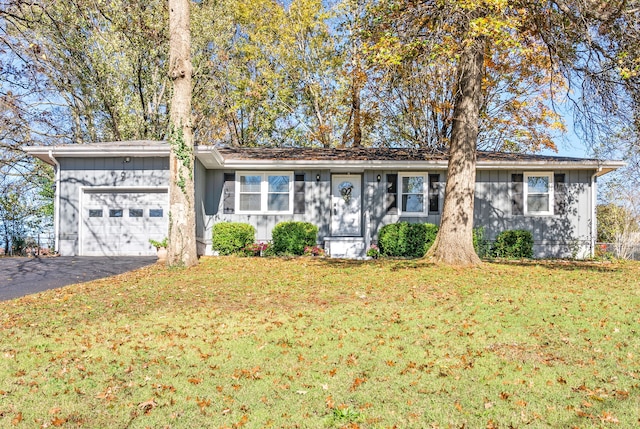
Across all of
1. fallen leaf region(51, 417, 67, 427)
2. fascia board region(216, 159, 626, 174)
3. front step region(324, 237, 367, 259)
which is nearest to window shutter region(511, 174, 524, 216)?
fascia board region(216, 159, 626, 174)

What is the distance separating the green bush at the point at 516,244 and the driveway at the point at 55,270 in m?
10.2

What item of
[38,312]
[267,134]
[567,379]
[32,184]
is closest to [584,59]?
[567,379]


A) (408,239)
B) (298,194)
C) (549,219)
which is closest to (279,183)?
(298,194)

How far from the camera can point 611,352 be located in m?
4.81

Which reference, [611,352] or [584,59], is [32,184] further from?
[611,352]

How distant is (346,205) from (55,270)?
27.2ft

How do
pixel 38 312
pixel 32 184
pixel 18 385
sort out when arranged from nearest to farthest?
pixel 18 385 → pixel 38 312 → pixel 32 184

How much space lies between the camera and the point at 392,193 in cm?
1509

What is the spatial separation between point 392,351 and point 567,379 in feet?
5.24

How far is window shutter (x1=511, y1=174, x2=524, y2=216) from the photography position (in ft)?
49.4

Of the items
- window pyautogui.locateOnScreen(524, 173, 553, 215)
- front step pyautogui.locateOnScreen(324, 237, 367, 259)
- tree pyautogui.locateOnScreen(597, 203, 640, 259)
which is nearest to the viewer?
front step pyautogui.locateOnScreen(324, 237, 367, 259)

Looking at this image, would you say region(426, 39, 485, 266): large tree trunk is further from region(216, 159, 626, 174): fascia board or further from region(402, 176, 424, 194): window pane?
region(402, 176, 424, 194): window pane

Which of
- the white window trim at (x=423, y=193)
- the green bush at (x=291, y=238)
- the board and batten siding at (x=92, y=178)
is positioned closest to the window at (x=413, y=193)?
the white window trim at (x=423, y=193)

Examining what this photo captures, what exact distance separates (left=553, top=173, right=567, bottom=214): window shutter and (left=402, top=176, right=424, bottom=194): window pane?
166 inches
